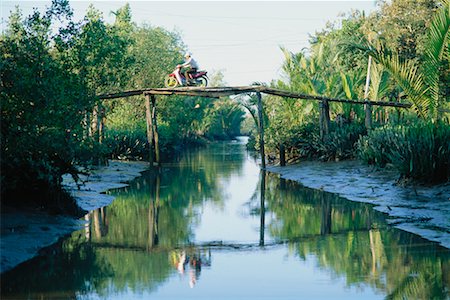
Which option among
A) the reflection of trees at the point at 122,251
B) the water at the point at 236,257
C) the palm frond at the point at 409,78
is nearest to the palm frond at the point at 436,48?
the palm frond at the point at 409,78

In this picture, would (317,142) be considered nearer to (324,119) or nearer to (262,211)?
(324,119)

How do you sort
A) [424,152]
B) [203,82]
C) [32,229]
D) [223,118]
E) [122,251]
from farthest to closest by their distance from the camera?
[223,118] < [203,82] < [424,152] < [32,229] < [122,251]

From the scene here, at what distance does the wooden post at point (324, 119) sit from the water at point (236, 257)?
11437 millimetres

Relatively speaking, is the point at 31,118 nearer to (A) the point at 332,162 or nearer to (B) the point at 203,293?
(B) the point at 203,293

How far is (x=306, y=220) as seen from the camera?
14.2 meters

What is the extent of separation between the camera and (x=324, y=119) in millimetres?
28422

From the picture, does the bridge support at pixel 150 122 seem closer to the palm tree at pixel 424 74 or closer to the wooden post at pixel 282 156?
the wooden post at pixel 282 156

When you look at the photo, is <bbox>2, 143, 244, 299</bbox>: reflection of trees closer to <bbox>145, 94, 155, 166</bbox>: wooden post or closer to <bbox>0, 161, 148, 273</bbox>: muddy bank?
<bbox>0, 161, 148, 273</bbox>: muddy bank

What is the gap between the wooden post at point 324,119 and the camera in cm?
2814

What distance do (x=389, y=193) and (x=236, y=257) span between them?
307 inches

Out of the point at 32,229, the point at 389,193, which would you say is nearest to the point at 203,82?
the point at 389,193

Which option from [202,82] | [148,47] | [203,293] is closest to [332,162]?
[202,82]

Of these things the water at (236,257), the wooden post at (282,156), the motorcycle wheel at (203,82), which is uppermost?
the motorcycle wheel at (203,82)

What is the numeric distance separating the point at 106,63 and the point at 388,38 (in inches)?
624
